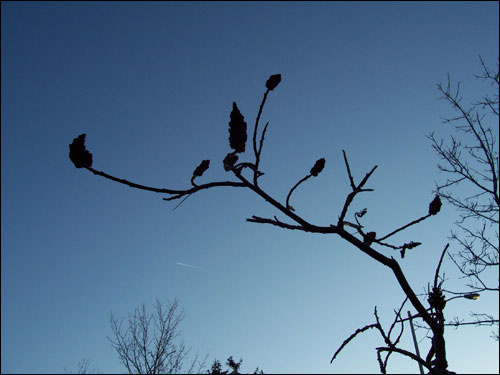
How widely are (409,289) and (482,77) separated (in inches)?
428

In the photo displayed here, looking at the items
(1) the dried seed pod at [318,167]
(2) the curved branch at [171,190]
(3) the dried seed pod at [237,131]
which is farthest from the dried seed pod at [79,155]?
(1) the dried seed pod at [318,167]

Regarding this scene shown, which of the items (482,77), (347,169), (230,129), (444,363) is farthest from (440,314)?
(482,77)

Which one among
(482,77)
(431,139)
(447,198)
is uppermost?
(482,77)

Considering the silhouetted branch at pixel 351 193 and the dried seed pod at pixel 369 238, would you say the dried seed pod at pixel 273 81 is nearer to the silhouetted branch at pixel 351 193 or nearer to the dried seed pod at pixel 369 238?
the silhouetted branch at pixel 351 193

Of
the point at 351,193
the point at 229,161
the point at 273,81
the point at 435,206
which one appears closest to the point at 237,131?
the point at 229,161

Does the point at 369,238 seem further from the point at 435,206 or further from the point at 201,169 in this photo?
the point at 201,169

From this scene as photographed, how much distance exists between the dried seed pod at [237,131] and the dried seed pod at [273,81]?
0.45ft

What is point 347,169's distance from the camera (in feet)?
3.67

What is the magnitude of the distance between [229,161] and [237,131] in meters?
0.11

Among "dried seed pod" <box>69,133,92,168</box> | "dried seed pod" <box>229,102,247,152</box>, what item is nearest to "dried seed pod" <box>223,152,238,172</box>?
"dried seed pod" <box>229,102,247,152</box>

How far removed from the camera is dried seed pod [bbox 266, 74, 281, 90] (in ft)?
3.44

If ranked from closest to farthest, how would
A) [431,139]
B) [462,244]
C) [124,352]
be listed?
[462,244] → [431,139] → [124,352]

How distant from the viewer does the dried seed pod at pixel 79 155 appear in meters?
0.91

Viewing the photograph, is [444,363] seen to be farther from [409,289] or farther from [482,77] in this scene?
[482,77]
